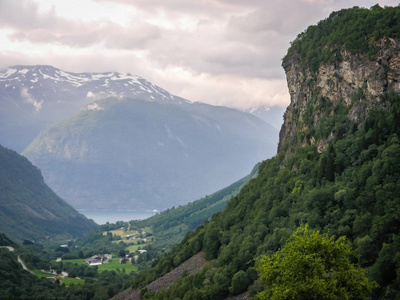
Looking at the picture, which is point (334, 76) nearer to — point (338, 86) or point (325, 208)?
point (338, 86)

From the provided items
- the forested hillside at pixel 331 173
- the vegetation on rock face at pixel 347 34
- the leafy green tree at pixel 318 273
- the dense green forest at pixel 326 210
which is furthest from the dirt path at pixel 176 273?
the leafy green tree at pixel 318 273

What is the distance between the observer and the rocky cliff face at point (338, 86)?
90312mm

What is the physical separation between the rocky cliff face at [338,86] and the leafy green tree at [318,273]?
4565cm

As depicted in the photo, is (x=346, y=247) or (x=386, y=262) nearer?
(x=346, y=247)

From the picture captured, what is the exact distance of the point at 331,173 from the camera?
8788 cm

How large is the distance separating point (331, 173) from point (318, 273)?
39.6 meters

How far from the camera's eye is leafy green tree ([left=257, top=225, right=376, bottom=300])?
49.3 meters

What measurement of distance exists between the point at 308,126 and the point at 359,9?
2791 cm

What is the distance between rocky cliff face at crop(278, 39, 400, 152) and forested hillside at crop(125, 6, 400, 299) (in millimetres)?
207

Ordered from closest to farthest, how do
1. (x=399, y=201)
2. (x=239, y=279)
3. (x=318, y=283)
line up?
(x=318, y=283) < (x=399, y=201) < (x=239, y=279)

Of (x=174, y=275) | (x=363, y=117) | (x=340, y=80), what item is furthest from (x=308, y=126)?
(x=174, y=275)

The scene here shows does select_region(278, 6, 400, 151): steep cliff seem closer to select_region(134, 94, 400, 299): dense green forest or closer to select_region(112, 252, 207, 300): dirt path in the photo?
select_region(134, 94, 400, 299): dense green forest

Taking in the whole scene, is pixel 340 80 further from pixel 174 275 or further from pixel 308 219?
pixel 174 275

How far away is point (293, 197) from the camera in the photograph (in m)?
97.8
